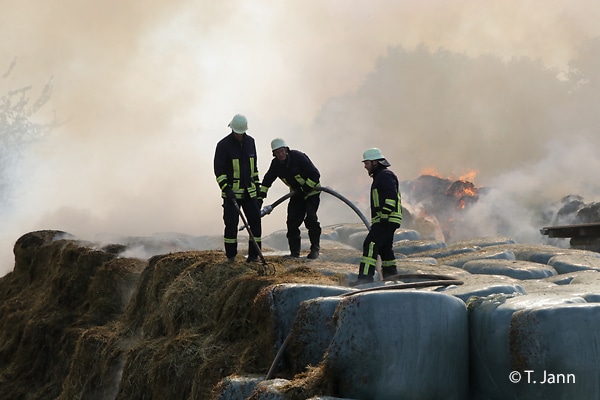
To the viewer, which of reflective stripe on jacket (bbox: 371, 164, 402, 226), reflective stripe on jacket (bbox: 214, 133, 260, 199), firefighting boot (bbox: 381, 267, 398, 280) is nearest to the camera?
reflective stripe on jacket (bbox: 371, 164, 402, 226)

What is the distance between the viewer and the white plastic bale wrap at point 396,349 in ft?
18.9

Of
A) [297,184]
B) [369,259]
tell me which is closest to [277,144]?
[297,184]

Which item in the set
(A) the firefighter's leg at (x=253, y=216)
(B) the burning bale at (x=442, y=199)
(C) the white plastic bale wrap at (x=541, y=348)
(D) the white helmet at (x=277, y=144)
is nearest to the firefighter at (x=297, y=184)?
(D) the white helmet at (x=277, y=144)

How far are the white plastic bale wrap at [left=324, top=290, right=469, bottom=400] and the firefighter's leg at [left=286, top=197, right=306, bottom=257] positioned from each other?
18.0ft

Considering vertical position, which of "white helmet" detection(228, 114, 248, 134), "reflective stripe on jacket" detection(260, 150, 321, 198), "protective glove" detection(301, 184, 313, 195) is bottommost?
"protective glove" detection(301, 184, 313, 195)

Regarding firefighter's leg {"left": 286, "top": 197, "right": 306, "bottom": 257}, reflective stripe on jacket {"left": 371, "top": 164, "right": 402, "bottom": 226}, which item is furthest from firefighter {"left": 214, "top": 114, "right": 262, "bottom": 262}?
reflective stripe on jacket {"left": 371, "top": 164, "right": 402, "bottom": 226}

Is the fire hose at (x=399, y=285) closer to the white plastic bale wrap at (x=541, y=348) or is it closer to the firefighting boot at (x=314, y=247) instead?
the white plastic bale wrap at (x=541, y=348)

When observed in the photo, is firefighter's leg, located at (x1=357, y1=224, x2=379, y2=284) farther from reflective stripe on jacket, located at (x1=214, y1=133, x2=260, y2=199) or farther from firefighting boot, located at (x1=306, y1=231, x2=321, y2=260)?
firefighting boot, located at (x1=306, y1=231, x2=321, y2=260)

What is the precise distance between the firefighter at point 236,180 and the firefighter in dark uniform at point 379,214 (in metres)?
1.85

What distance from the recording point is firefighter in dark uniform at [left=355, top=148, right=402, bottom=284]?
→ 9.13 m

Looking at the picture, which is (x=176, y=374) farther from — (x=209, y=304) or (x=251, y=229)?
(x=251, y=229)

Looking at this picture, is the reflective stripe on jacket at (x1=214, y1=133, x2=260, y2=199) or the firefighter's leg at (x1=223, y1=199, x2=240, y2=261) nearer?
the firefighter's leg at (x1=223, y1=199, x2=240, y2=261)

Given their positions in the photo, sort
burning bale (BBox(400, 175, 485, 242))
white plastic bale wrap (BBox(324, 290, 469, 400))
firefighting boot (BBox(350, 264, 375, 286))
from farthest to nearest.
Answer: burning bale (BBox(400, 175, 485, 242))
firefighting boot (BBox(350, 264, 375, 286))
white plastic bale wrap (BBox(324, 290, 469, 400))

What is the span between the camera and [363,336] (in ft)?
19.3
